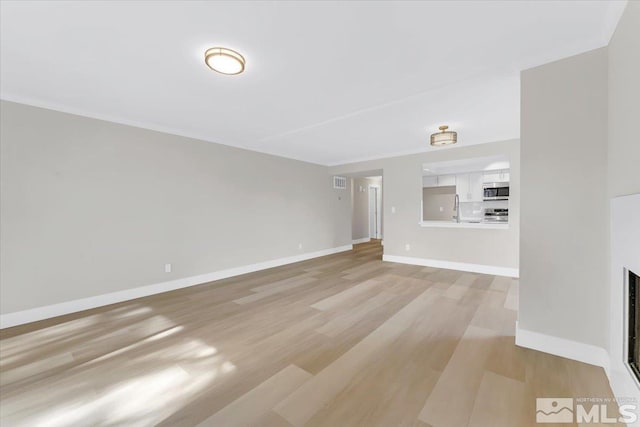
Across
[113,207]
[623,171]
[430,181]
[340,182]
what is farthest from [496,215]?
[113,207]

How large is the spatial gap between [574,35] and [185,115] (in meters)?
4.07

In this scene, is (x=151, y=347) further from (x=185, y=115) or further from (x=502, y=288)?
(x=502, y=288)

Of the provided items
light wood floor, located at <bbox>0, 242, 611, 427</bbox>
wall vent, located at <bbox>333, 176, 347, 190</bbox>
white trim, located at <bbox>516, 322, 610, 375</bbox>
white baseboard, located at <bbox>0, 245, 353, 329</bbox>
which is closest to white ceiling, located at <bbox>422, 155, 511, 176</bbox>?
wall vent, located at <bbox>333, 176, 347, 190</bbox>

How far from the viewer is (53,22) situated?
64.3 inches

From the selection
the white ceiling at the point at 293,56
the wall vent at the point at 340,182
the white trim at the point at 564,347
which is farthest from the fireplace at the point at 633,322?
the wall vent at the point at 340,182

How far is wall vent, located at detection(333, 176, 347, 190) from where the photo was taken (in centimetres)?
695

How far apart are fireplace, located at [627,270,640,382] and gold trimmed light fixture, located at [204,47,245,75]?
309 centimetres

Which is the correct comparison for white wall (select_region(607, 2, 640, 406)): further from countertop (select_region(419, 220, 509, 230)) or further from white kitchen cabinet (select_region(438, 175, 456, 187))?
white kitchen cabinet (select_region(438, 175, 456, 187))

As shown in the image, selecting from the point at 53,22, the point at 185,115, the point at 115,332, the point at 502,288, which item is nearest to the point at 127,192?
the point at 185,115

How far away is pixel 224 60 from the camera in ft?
6.49

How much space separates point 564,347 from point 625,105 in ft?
6.02

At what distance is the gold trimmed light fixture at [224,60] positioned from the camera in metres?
1.93

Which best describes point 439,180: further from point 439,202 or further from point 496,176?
point 496,176

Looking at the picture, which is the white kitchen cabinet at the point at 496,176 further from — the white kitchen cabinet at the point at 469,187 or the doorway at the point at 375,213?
the doorway at the point at 375,213
